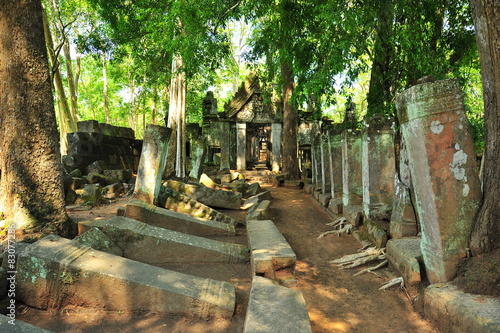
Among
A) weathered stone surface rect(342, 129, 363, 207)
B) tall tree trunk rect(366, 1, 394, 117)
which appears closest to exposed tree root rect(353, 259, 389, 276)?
weathered stone surface rect(342, 129, 363, 207)

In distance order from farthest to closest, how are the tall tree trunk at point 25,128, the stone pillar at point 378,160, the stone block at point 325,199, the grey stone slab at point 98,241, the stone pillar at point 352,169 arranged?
the stone block at point 325,199 < the stone pillar at point 352,169 < the stone pillar at point 378,160 < the tall tree trunk at point 25,128 < the grey stone slab at point 98,241

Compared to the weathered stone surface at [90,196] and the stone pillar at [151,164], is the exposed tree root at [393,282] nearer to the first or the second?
the stone pillar at [151,164]

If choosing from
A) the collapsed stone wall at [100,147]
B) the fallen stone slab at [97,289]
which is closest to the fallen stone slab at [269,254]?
the fallen stone slab at [97,289]

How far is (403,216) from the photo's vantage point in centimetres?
394

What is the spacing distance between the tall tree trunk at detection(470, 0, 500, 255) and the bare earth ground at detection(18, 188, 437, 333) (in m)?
0.90

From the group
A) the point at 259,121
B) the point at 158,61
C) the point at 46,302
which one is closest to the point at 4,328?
the point at 46,302

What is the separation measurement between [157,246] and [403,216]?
10.4 ft

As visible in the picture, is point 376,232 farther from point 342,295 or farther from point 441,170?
point 441,170

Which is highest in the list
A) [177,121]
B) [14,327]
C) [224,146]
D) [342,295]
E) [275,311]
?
[177,121]

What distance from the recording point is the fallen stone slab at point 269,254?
350cm

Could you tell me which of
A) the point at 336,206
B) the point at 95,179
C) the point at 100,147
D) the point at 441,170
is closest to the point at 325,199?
the point at 336,206

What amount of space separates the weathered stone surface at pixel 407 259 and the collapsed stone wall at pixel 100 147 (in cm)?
904

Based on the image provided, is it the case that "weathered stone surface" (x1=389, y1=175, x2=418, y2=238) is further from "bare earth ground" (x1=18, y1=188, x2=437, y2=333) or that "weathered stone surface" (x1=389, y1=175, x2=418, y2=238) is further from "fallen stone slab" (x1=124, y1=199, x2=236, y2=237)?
"fallen stone slab" (x1=124, y1=199, x2=236, y2=237)

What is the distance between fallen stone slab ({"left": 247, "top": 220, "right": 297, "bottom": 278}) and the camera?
350 cm
